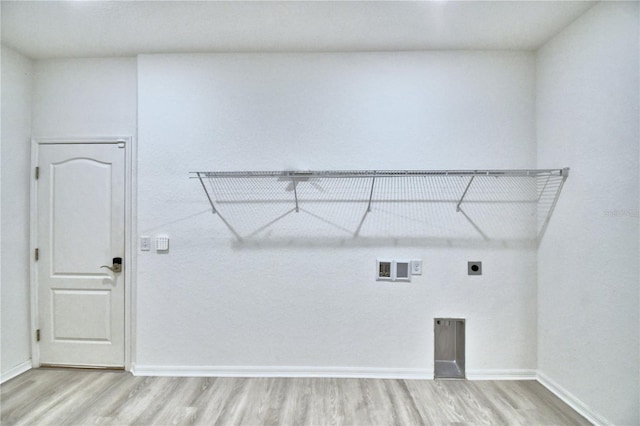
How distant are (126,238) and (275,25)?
213 centimetres

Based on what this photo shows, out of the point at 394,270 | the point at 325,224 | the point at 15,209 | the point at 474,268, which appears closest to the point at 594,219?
→ the point at 474,268

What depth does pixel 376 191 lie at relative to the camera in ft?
7.89

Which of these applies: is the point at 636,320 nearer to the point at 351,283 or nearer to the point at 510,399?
the point at 510,399

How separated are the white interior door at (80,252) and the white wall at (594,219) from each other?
353 cm

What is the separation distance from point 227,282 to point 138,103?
1713mm

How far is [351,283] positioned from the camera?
2.41 metres

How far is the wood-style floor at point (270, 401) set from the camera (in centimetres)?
188

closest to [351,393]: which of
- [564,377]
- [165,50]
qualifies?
[564,377]

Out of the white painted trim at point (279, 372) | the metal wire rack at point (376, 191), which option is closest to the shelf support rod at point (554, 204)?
the metal wire rack at point (376, 191)

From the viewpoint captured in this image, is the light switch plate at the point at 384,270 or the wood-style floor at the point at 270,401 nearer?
the wood-style floor at the point at 270,401

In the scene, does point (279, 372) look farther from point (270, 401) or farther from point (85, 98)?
point (85, 98)

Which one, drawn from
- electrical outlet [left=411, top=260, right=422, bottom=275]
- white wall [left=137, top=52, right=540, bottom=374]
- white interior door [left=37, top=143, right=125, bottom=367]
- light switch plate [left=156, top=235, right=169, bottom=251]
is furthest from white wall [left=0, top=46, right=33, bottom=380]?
electrical outlet [left=411, top=260, right=422, bottom=275]

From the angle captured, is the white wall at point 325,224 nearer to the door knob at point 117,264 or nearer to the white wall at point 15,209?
the door knob at point 117,264

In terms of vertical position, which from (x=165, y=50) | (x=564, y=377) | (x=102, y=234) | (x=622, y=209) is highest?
(x=165, y=50)
